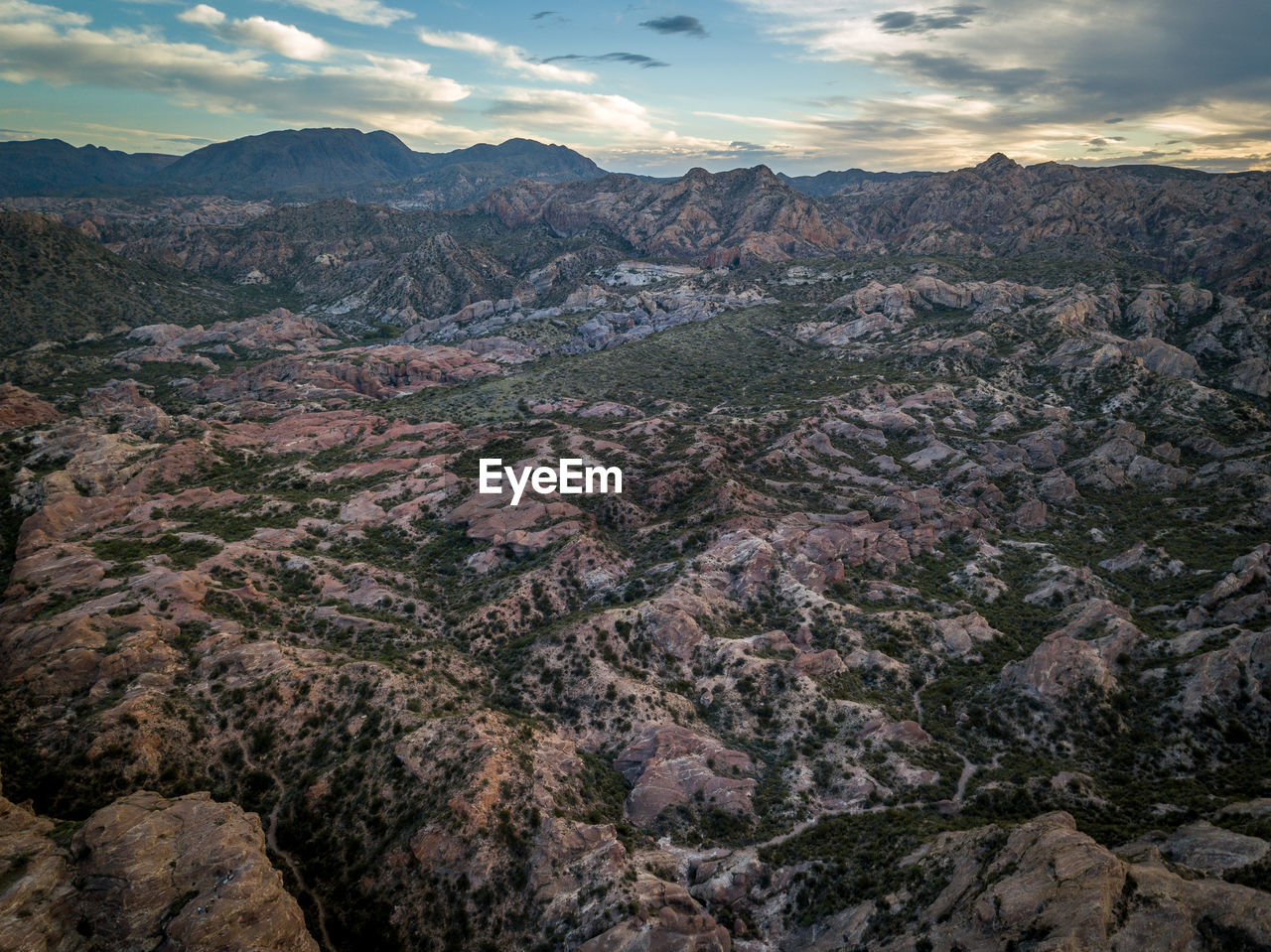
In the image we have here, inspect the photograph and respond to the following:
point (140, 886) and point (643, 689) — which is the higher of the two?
point (140, 886)

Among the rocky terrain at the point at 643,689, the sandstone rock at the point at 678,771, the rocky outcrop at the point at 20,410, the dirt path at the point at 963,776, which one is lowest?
the sandstone rock at the point at 678,771

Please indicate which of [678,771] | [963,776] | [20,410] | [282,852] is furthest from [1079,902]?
[20,410]

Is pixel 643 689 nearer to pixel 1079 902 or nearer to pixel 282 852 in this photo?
pixel 282 852

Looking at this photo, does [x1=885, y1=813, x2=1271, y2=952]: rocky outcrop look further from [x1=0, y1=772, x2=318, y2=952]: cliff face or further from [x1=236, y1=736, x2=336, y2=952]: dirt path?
[x1=0, y1=772, x2=318, y2=952]: cliff face

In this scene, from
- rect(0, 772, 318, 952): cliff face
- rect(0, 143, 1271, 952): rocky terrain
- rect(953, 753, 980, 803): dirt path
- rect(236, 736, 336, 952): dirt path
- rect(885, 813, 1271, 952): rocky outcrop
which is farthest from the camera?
rect(953, 753, 980, 803): dirt path

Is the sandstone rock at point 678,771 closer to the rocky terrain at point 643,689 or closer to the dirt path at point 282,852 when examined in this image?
the rocky terrain at point 643,689

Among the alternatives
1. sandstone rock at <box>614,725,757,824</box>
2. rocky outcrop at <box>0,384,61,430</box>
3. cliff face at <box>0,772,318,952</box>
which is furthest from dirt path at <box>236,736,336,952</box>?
rocky outcrop at <box>0,384,61,430</box>

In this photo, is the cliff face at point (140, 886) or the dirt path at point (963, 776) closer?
the cliff face at point (140, 886)

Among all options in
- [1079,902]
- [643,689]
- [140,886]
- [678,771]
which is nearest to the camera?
[1079,902]

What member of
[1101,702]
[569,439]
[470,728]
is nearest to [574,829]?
[470,728]

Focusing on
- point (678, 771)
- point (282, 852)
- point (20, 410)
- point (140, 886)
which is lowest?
point (678, 771)

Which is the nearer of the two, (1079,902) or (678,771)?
(1079,902)

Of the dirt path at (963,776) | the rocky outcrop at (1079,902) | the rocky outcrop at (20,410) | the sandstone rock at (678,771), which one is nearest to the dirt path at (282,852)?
the sandstone rock at (678,771)

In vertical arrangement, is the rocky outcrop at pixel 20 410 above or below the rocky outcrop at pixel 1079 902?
above
